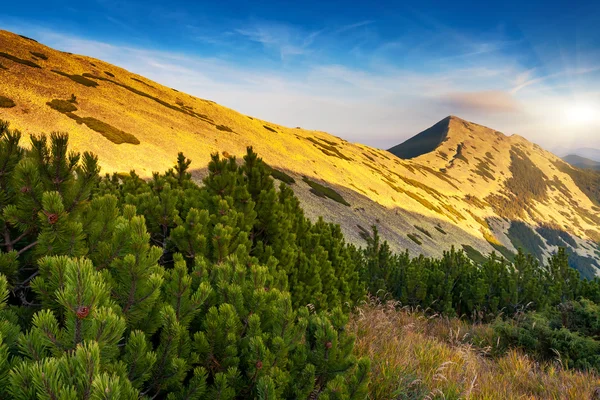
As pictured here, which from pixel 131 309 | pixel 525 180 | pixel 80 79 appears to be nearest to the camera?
pixel 131 309

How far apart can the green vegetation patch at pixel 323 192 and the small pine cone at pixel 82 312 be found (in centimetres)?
4072

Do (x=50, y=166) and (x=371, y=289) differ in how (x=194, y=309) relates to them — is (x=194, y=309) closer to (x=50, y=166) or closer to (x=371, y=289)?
(x=50, y=166)

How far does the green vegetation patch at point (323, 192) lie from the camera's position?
4320cm

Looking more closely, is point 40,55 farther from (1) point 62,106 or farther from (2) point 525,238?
(2) point 525,238

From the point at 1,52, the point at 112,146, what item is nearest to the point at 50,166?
the point at 112,146

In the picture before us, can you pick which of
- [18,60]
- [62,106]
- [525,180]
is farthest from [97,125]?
[525,180]

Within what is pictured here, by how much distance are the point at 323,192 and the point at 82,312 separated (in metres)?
43.0

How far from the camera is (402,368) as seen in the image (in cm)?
424

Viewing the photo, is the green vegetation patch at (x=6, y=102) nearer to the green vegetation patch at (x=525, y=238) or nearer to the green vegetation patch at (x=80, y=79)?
the green vegetation patch at (x=80, y=79)

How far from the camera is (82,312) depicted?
5.53ft

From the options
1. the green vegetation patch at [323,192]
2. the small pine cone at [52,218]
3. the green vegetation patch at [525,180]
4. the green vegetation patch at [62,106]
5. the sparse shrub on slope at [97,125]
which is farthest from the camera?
the green vegetation patch at [525,180]

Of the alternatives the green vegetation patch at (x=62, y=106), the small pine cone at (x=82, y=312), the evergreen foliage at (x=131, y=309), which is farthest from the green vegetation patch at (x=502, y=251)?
the small pine cone at (x=82, y=312)

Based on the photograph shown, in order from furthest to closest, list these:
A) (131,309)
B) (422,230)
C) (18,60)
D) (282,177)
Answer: (422,230) → (282,177) → (18,60) → (131,309)

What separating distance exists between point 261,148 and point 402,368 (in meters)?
49.8
